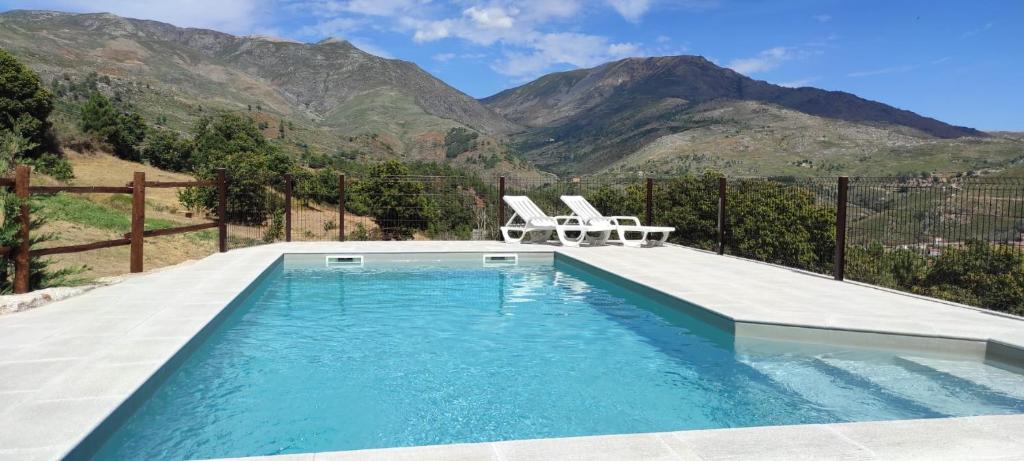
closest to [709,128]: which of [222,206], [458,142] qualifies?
[458,142]

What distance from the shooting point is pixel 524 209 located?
39.7 feet

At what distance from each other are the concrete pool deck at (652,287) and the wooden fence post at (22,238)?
1.74 ft

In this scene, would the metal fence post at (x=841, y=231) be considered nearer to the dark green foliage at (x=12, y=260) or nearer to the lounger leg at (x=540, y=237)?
the lounger leg at (x=540, y=237)

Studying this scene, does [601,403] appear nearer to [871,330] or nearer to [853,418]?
[853,418]

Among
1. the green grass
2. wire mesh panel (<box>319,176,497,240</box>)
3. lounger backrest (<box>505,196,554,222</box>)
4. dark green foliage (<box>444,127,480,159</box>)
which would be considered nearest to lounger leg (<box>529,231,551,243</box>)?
lounger backrest (<box>505,196,554,222</box>)

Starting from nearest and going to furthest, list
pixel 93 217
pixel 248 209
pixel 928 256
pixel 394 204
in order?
1. pixel 928 256
2. pixel 93 217
3. pixel 394 204
4. pixel 248 209

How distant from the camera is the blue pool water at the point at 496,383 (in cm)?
345

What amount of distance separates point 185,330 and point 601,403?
2995 millimetres

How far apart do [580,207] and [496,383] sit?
8.00 meters

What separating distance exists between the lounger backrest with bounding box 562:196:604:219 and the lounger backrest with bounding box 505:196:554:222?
0.49 metres

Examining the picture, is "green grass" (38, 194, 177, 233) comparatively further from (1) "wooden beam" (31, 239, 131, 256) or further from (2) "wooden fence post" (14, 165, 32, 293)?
(2) "wooden fence post" (14, 165, 32, 293)

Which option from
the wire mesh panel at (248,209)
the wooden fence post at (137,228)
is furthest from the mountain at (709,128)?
the wooden fence post at (137,228)

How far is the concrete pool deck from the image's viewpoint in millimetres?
2639

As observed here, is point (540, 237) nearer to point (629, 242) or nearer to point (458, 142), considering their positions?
point (629, 242)
